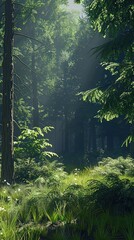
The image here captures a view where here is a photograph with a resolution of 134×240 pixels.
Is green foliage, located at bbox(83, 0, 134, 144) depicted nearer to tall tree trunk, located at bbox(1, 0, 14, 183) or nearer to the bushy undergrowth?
the bushy undergrowth

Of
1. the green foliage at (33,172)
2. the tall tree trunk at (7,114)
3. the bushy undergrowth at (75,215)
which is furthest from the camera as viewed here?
the green foliage at (33,172)

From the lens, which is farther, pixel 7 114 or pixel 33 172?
pixel 33 172

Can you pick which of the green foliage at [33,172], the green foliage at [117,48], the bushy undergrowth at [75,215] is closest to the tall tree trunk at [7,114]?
the green foliage at [33,172]

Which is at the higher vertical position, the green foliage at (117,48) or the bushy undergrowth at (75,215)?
the green foliage at (117,48)

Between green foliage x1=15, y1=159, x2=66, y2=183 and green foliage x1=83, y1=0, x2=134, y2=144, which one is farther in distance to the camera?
green foliage x1=15, y1=159, x2=66, y2=183

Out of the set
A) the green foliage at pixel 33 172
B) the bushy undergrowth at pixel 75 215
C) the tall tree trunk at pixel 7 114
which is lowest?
the bushy undergrowth at pixel 75 215

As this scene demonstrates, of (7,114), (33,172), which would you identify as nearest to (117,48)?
(7,114)

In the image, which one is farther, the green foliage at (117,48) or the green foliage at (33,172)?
the green foliage at (33,172)

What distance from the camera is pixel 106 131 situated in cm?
3506

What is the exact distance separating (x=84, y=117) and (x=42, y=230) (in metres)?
30.7

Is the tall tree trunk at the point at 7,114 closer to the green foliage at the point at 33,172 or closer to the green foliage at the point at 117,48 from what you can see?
the green foliage at the point at 33,172

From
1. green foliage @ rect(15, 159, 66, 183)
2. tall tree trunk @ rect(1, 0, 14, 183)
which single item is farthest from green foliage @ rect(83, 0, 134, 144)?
green foliage @ rect(15, 159, 66, 183)

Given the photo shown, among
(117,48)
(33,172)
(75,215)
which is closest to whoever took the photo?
(75,215)

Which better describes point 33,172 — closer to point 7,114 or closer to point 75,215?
point 7,114
